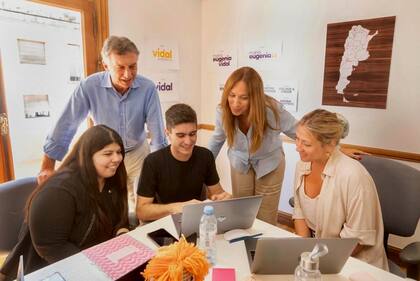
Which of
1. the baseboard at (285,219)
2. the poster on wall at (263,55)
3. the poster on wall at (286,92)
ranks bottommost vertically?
the baseboard at (285,219)

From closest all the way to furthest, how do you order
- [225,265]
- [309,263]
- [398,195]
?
[309,263] → [225,265] → [398,195]

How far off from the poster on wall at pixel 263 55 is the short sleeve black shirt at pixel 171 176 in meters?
1.48

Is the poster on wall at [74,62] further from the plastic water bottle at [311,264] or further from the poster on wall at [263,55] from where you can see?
the plastic water bottle at [311,264]

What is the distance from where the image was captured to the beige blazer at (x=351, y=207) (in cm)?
132

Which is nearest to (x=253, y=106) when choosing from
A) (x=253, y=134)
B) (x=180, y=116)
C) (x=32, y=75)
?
(x=253, y=134)

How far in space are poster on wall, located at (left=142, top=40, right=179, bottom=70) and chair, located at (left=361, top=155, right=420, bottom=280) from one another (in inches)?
81.3

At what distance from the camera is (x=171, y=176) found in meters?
1.69

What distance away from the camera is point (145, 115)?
2.11 metres

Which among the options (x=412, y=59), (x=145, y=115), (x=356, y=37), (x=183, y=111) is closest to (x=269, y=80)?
(x=356, y=37)

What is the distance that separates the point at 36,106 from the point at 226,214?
183 centimetres

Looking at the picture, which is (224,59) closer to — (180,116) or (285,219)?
(285,219)

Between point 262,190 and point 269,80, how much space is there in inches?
50.3

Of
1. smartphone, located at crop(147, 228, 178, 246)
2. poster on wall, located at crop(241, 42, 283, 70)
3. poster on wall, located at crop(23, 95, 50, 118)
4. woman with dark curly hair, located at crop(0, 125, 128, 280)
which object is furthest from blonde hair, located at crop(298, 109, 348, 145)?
poster on wall, located at crop(23, 95, 50, 118)

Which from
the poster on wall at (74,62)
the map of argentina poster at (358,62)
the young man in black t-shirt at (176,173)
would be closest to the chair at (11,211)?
the young man in black t-shirt at (176,173)
